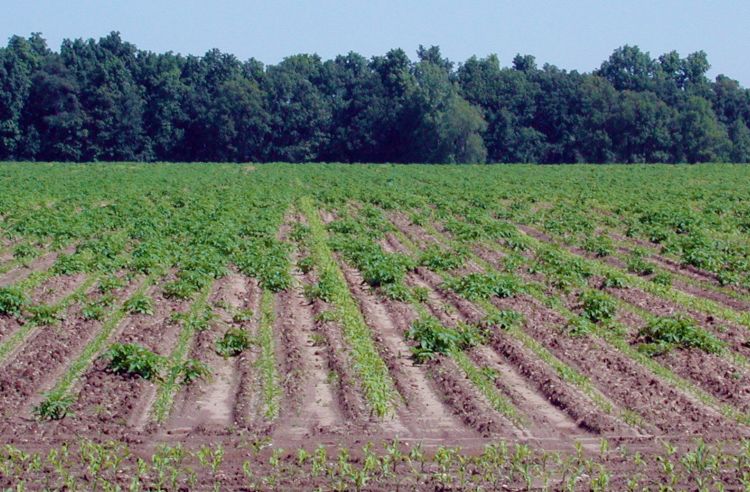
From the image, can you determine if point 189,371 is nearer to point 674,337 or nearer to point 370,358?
point 370,358

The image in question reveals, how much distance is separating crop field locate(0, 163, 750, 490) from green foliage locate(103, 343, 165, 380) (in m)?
0.03

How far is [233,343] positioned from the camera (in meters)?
12.5

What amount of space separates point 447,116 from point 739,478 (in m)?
81.3

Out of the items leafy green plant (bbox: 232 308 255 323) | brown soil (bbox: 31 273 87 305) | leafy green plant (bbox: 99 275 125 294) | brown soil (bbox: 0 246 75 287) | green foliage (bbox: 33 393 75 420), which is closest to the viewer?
green foliage (bbox: 33 393 75 420)

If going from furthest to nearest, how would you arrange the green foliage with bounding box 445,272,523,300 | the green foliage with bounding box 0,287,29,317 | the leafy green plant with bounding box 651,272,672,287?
the leafy green plant with bounding box 651,272,672,287, the green foliage with bounding box 445,272,523,300, the green foliage with bounding box 0,287,29,317

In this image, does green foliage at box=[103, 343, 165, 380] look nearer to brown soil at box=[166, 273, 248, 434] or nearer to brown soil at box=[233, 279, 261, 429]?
brown soil at box=[166, 273, 248, 434]

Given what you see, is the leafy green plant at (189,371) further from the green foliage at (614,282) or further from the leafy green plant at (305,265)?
the green foliage at (614,282)

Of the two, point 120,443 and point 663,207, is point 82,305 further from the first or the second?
point 663,207

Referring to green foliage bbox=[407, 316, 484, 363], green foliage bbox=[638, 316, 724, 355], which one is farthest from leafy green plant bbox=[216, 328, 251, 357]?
green foliage bbox=[638, 316, 724, 355]

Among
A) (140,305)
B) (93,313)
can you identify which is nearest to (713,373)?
(140,305)

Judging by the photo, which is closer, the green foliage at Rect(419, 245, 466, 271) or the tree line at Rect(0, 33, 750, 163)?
the green foliage at Rect(419, 245, 466, 271)

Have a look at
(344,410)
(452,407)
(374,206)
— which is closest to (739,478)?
(452,407)

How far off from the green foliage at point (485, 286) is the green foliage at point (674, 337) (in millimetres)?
3322

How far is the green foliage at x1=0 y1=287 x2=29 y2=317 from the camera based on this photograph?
14000 millimetres
